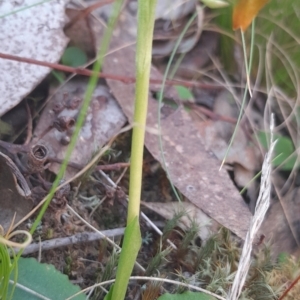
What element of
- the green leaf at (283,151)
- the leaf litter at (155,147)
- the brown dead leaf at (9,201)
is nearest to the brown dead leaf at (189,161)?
the leaf litter at (155,147)

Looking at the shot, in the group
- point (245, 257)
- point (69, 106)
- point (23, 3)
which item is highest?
point (23, 3)

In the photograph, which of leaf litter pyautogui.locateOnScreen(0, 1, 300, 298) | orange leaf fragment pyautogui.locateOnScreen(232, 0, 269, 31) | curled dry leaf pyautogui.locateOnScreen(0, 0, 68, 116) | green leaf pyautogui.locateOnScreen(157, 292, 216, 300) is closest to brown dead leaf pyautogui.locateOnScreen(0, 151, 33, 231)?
leaf litter pyautogui.locateOnScreen(0, 1, 300, 298)

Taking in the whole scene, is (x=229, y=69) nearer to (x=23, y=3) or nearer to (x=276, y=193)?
(x=276, y=193)

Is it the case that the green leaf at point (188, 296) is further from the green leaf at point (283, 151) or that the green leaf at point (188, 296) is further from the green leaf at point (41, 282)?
the green leaf at point (283, 151)

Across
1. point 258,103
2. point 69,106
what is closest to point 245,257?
point 69,106

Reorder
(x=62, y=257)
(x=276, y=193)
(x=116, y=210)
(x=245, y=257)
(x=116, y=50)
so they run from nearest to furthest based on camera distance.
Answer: (x=245, y=257) < (x=62, y=257) < (x=116, y=210) < (x=276, y=193) < (x=116, y=50)

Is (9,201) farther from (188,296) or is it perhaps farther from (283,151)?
(283,151)

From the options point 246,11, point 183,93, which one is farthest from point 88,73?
point 246,11
